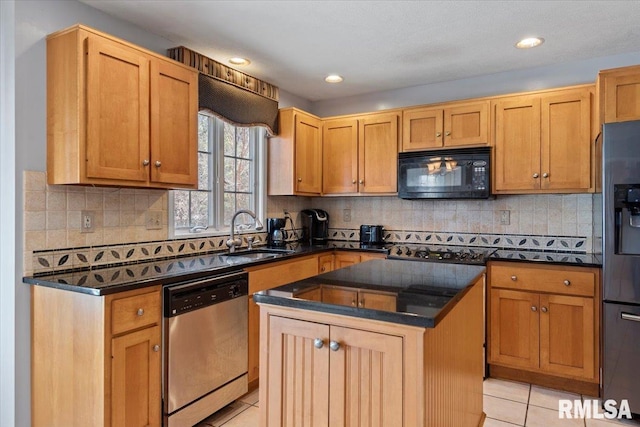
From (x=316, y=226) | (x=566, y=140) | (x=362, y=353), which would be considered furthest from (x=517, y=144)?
(x=362, y=353)

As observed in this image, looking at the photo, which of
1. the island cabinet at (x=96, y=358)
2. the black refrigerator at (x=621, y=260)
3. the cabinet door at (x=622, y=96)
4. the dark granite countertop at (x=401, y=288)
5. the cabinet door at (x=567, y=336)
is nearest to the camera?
the dark granite countertop at (x=401, y=288)

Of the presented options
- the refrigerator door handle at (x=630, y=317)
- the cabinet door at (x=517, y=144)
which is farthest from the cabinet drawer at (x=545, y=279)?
the cabinet door at (x=517, y=144)

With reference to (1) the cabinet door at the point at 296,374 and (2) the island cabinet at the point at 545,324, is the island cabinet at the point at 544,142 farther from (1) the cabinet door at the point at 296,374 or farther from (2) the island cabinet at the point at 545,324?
(1) the cabinet door at the point at 296,374

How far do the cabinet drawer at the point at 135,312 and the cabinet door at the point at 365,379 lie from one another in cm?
111

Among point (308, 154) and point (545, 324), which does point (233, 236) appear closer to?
point (308, 154)

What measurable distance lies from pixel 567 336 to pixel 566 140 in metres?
1.48

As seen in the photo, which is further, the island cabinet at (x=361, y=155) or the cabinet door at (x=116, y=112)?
the island cabinet at (x=361, y=155)

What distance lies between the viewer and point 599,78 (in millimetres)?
2754

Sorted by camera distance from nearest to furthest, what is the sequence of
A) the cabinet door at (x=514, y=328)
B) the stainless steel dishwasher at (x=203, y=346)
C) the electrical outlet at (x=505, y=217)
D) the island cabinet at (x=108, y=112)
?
the island cabinet at (x=108, y=112) < the stainless steel dishwasher at (x=203, y=346) < the cabinet door at (x=514, y=328) < the electrical outlet at (x=505, y=217)

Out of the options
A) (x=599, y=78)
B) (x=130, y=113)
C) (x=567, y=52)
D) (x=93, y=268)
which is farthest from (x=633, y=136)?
(x=93, y=268)

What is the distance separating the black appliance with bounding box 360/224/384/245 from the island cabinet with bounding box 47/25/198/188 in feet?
7.20

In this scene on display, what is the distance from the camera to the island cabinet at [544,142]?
3.02 m


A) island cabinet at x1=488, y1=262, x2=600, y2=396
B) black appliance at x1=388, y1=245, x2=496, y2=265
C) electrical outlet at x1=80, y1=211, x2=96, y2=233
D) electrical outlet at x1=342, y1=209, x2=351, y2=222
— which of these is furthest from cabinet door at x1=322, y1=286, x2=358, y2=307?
electrical outlet at x1=342, y1=209, x2=351, y2=222

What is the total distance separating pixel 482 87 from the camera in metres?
3.66
